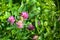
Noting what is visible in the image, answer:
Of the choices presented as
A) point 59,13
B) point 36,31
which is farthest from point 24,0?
point 59,13

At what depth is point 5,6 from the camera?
1741mm

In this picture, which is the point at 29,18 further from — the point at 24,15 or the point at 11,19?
the point at 11,19

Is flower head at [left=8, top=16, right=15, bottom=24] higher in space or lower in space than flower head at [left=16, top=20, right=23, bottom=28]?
higher

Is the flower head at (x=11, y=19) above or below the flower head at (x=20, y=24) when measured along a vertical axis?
above

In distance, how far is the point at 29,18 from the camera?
5.72 ft

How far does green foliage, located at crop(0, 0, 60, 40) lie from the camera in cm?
170

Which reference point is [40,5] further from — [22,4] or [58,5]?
[58,5]

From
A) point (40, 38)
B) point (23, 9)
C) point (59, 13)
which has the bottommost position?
point (40, 38)

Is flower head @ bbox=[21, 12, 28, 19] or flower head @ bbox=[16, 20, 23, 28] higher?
flower head @ bbox=[21, 12, 28, 19]

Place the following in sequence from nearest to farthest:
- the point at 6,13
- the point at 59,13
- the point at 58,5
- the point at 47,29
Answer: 1. the point at 6,13
2. the point at 47,29
3. the point at 59,13
4. the point at 58,5

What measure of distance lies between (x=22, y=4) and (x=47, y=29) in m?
0.33

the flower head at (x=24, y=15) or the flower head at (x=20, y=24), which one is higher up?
the flower head at (x=24, y=15)

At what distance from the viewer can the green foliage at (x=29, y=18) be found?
170 cm

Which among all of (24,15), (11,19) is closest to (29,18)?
(24,15)
